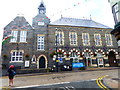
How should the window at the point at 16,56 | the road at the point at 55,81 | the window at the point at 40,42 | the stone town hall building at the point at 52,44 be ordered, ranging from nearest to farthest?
the road at the point at 55,81 → the window at the point at 16,56 → the stone town hall building at the point at 52,44 → the window at the point at 40,42

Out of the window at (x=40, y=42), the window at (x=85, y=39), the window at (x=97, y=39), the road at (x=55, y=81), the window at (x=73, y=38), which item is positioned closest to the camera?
the road at (x=55, y=81)

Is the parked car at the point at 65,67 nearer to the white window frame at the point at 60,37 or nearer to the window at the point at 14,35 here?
the white window frame at the point at 60,37

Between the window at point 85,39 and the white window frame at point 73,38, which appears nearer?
the white window frame at point 73,38

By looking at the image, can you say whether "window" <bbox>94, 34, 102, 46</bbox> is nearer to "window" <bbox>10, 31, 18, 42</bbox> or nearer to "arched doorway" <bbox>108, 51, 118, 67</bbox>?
"arched doorway" <bbox>108, 51, 118, 67</bbox>

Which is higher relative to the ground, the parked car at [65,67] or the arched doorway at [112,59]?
the arched doorway at [112,59]

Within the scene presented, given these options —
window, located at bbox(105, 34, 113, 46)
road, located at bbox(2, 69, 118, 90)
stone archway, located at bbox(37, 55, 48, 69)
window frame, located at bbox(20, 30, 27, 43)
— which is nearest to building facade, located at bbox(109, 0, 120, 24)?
road, located at bbox(2, 69, 118, 90)

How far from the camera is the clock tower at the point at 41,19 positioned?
655 inches

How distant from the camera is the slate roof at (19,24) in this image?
1573 cm

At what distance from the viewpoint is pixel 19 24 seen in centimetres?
1614

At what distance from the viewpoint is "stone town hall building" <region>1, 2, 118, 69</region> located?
14.8m

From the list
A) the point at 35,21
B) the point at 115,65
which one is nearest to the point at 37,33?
the point at 35,21

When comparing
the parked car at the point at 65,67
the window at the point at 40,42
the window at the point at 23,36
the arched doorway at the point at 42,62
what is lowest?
the parked car at the point at 65,67

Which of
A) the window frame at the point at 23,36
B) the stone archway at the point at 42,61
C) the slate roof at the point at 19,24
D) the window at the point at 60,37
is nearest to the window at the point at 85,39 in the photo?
the window at the point at 60,37

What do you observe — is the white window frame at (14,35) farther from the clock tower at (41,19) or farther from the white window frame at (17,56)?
the clock tower at (41,19)
